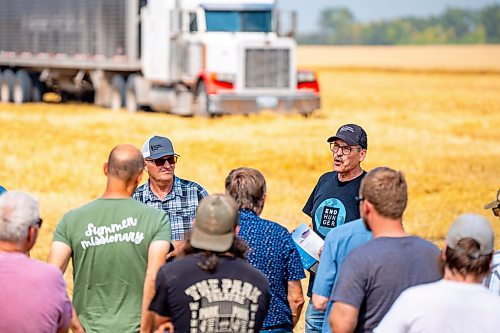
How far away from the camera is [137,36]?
32.1 meters

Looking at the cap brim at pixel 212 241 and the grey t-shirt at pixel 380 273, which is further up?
the cap brim at pixel 212 241

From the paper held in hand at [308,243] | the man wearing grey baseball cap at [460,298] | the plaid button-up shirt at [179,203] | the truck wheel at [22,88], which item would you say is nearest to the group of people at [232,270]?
the man wearing grey baseball cap at [460,298]

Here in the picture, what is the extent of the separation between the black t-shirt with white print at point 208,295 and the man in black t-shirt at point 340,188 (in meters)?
1.90

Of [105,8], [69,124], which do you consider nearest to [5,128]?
[69,124]

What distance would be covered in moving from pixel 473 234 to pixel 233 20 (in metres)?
25.1

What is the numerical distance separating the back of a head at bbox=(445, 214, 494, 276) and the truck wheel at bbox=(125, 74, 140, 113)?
27.5m

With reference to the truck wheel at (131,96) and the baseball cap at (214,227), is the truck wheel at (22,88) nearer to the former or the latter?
the truck wheel at (131,96)

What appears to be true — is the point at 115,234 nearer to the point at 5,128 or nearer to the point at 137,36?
the point at 5,128

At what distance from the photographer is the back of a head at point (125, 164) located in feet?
17.2

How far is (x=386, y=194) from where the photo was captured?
4684 mm

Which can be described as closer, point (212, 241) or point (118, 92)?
point (212, 241)

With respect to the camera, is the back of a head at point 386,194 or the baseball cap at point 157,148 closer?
the back of a head at point 386,194

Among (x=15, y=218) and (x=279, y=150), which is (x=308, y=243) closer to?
(x=15, y=218)

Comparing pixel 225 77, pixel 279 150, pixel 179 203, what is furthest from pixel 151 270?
pixel 225 77
